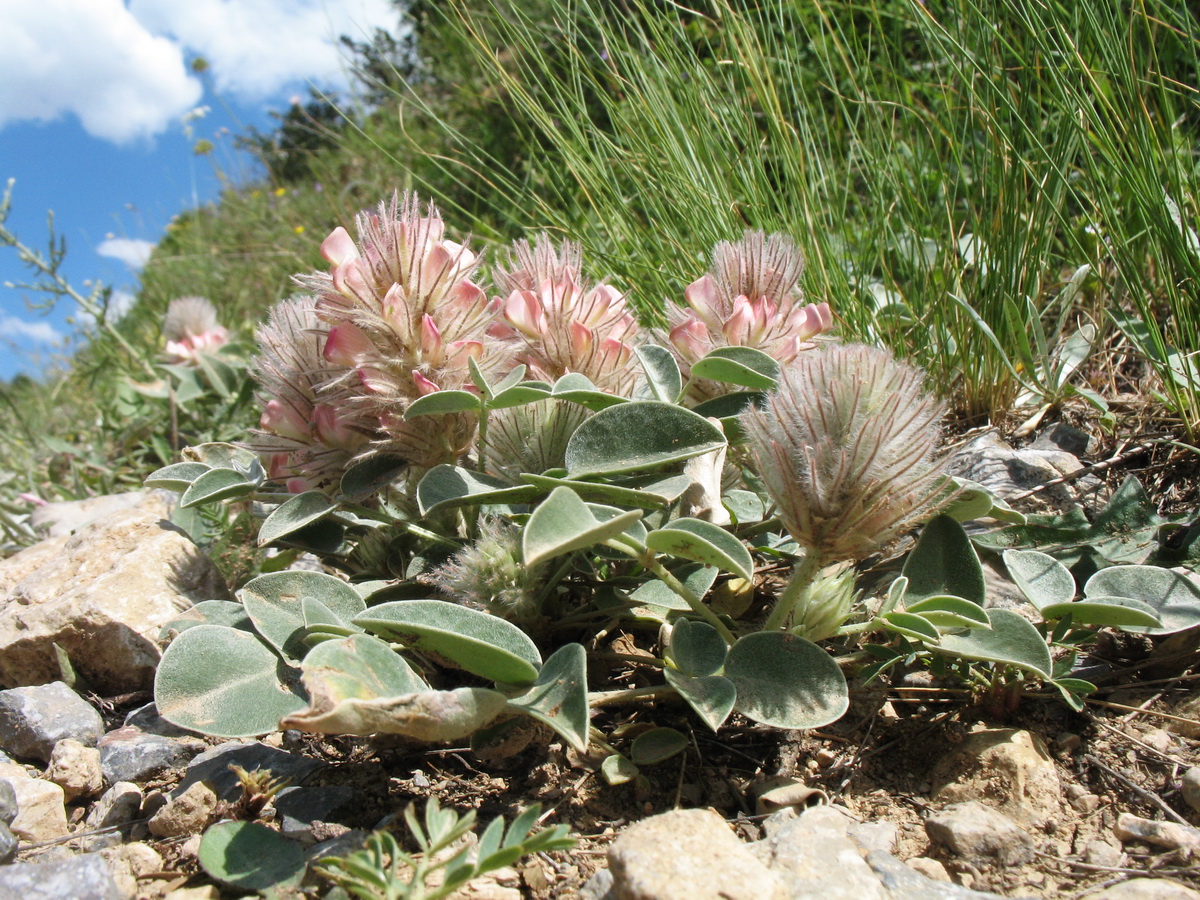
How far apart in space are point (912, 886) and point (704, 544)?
1.39ft

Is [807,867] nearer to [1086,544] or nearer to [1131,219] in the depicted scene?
[1086,544]

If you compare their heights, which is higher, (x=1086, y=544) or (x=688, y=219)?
(x=688, y=219)

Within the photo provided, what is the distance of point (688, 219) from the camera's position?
2.13 metres

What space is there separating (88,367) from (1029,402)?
13.6 feet

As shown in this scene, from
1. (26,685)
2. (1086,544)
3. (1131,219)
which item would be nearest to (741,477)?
(1086,544)

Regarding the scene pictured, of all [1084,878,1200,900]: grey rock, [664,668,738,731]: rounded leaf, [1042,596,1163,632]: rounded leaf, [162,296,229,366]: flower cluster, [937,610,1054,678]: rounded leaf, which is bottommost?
[1084,878,1200,900]: grey rock

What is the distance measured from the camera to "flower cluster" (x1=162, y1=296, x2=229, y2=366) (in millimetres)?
2744

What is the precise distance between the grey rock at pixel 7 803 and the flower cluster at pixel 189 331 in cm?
182

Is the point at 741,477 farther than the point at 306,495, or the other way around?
the point at 741,477

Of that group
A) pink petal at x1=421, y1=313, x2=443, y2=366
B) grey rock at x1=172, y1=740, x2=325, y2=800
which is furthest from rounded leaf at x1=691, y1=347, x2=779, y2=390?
grey rock at x1=172, y1=740, x2=325, y2=800

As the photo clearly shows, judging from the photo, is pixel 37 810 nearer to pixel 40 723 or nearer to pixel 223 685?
pixel 40 723

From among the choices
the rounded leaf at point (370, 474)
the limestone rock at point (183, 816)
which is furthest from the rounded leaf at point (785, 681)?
the limestone rock at point (183, 816)

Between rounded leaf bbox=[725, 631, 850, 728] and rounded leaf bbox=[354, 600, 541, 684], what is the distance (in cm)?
26

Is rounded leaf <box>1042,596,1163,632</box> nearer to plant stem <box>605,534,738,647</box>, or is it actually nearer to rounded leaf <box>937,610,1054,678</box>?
rounded leaf <box>937,610,1054,678</box>
